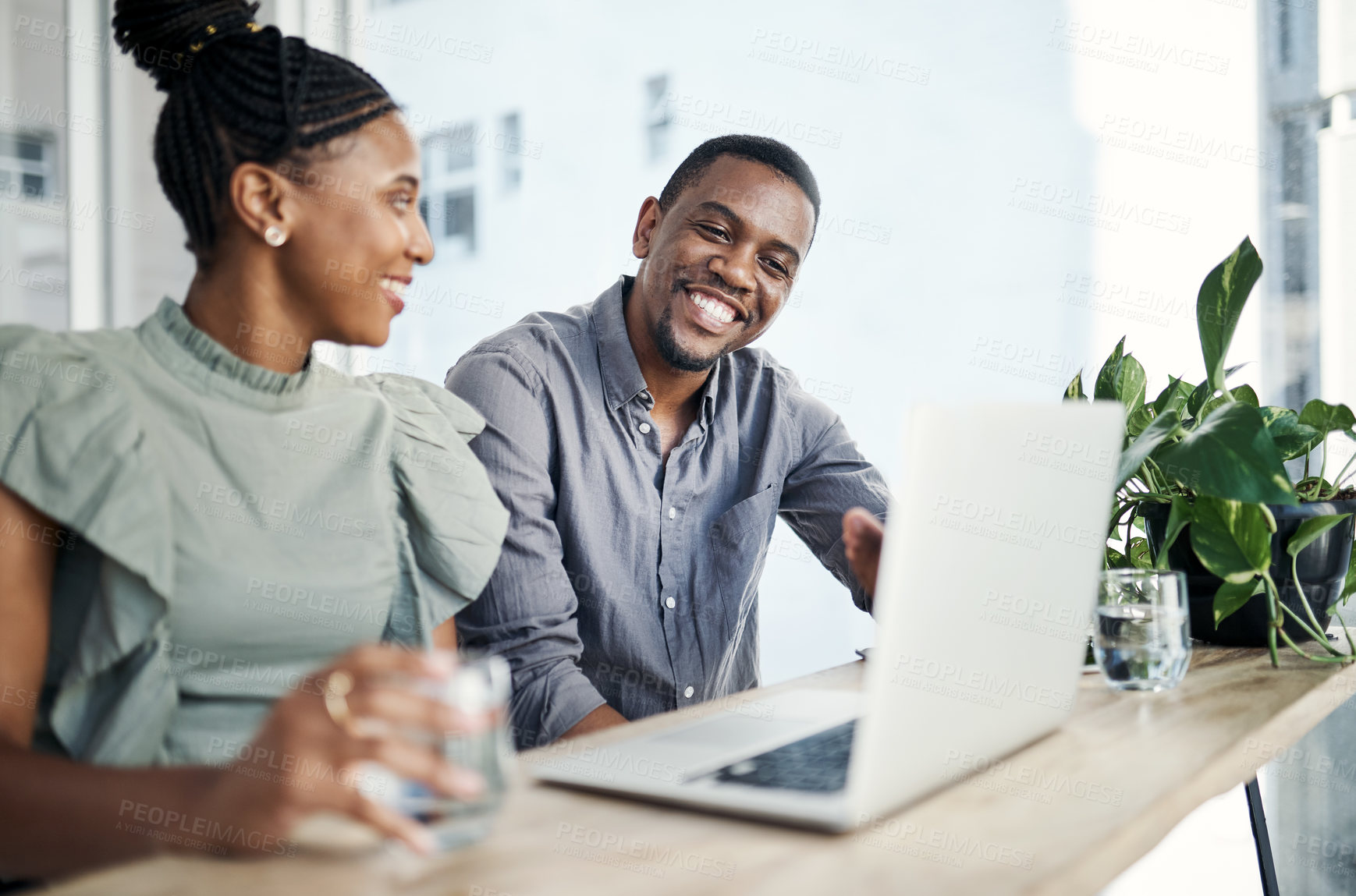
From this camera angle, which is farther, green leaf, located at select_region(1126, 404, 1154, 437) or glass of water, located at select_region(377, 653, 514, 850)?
green leaf, located at select_region(1126, 404, 1154, 437)

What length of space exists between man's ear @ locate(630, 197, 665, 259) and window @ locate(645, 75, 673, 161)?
0.95m

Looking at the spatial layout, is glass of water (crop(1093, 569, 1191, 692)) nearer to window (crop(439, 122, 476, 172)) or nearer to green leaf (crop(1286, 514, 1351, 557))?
green leaf (crop(1286, 514, 1351, 557))

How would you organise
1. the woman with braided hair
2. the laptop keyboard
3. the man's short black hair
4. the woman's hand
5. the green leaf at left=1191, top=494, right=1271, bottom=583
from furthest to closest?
1. the man's short black hair
2. the green leaf at left=1191, top=494, right=1271, bottom=583
3. the woman with braided hair
4. the laptop keyboard
5. the woman's hand

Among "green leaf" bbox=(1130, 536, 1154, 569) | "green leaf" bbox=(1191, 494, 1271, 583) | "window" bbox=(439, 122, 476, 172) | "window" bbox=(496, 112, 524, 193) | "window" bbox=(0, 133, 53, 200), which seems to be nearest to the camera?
"green leaf" bbox=(1191, 494, 1271, 583)

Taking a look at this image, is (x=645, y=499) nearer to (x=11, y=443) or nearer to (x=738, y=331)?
(x=738, y=331)

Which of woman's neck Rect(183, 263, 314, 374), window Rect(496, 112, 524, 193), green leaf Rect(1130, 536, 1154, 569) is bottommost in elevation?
green leaf Rect(1130, 536, 1154, 569)

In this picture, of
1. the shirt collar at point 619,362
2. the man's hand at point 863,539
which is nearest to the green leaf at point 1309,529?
the man's hand at point 863,539

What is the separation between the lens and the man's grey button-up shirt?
1322 millimetres

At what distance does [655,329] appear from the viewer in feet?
5.36

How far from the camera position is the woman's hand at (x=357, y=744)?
483 millimetres

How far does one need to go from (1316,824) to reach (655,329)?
1.38 meters

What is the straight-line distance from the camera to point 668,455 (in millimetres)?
1603

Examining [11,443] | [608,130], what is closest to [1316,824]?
[11,443]

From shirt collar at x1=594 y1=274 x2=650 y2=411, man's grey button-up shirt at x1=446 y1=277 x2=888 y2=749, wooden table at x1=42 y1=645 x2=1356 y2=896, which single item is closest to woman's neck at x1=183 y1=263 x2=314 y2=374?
man's grey button-up shirt at x1=446 y1=277 x2=888 y2=749
